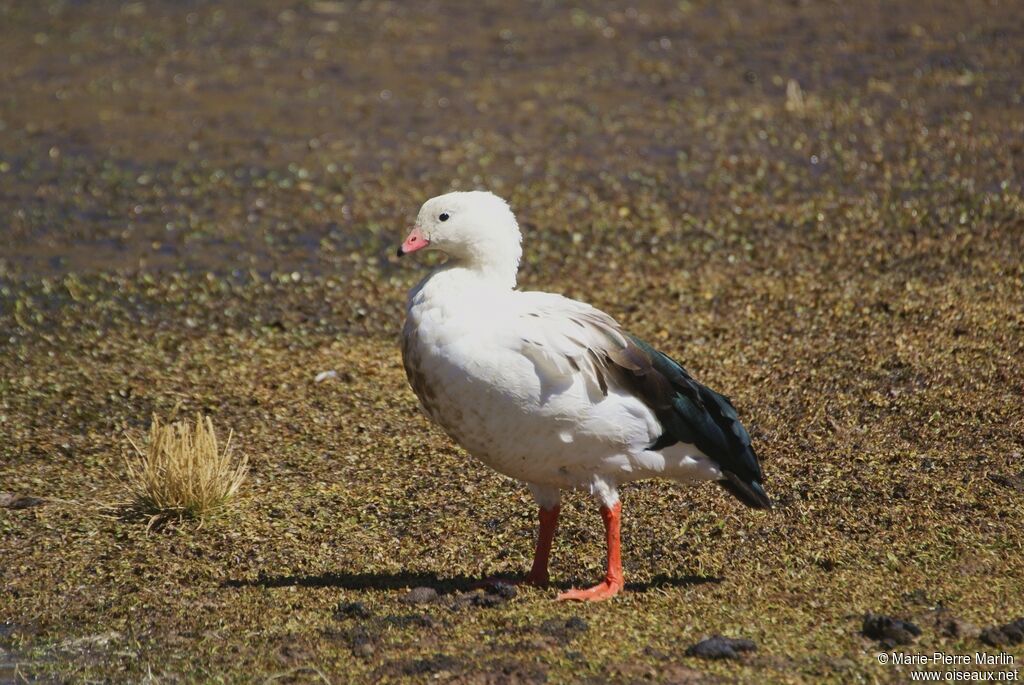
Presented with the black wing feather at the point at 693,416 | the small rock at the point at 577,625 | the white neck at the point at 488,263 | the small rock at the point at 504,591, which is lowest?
the small rock at the point at 504,591

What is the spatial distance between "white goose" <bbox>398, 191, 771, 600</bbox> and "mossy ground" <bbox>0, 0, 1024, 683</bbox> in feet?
1.77

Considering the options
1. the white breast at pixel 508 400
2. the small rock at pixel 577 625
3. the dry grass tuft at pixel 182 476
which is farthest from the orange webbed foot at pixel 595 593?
the dry grass tuft at pixel 182 476

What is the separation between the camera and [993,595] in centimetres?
647

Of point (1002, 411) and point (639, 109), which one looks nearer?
point (1002, 411)

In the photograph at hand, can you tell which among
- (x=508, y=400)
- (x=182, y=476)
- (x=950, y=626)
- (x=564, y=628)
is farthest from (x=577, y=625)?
(x=182, y=476)

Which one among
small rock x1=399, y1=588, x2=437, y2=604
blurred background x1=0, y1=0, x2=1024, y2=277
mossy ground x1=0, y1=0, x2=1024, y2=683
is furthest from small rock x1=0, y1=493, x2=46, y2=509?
blurred background x1=0, y1=0, x2=1024, y2=277

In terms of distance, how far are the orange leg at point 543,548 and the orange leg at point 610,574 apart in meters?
0.24

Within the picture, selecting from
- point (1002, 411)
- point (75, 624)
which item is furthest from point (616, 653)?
point (1002, 411)

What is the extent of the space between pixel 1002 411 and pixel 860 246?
343cm

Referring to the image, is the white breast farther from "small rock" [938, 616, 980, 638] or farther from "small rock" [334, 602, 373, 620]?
"small rock" [938, 616, 980, 638]

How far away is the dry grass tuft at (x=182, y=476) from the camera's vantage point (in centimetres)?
759

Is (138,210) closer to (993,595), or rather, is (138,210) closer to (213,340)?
(213,340)

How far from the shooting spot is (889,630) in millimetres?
5988

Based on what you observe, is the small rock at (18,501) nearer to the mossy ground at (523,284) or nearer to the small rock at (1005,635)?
the mossy ground at (523,284)
